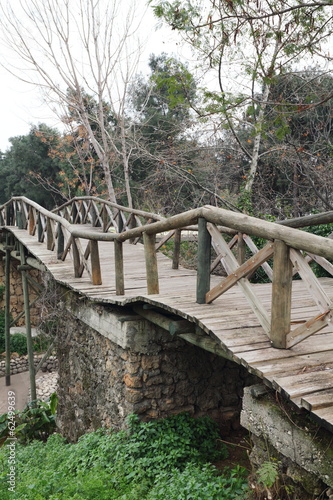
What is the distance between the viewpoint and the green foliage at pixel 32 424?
672 centimetres

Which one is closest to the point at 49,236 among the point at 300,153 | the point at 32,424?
the point at 32,424

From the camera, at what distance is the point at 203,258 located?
304cm

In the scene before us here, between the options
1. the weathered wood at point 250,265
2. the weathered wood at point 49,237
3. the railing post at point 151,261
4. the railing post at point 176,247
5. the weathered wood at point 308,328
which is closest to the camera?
the weathered wood at point 308,328

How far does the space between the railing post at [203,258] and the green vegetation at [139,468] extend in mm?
1341

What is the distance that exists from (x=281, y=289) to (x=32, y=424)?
605 cm

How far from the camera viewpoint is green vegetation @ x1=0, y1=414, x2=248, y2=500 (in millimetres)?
2963

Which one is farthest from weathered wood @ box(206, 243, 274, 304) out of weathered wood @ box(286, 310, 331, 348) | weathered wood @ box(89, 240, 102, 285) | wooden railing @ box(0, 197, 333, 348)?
weathered wood @ box(89, 240, 102, 285)

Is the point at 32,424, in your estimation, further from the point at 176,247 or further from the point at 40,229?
the point at 176,247

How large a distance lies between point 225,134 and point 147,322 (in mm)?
7590

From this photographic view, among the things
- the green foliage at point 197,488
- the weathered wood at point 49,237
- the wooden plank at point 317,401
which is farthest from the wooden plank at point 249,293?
the weathered wood at point 49,237

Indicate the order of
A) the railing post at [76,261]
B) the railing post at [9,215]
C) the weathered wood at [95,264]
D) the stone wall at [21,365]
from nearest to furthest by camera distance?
1. the weathered wood at [95,264]
2. the railing post at [76,261]
3. the railing post at [9,215]
4. the stone wall at [21,365]

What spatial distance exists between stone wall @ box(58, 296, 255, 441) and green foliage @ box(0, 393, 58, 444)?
2034 millimetres

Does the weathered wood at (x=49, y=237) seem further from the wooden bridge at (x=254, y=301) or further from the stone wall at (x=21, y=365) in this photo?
the stone wall at (x=21, y=365)

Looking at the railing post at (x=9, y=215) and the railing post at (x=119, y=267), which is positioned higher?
the railing post at (x=9, y=215)
